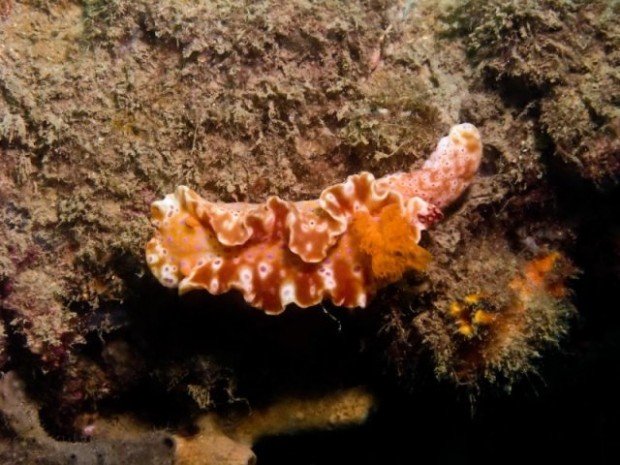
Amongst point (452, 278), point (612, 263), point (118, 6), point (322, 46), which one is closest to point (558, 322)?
point (612, 263)

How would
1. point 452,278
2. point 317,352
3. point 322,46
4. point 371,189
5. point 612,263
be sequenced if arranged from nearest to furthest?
point 371,189, point 322,46, point 452,278, point 612,263, point 317,352

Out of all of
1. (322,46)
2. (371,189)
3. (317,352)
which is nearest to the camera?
(371,189)

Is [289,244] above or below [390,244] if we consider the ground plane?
below

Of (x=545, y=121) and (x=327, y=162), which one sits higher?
(x=545, y=121)

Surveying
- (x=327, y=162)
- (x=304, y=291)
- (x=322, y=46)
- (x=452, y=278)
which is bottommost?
(x=304, y=291)

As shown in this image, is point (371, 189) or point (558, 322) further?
point (558, 322)

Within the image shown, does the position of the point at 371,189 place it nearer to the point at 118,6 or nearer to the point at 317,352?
the point at 317,352
